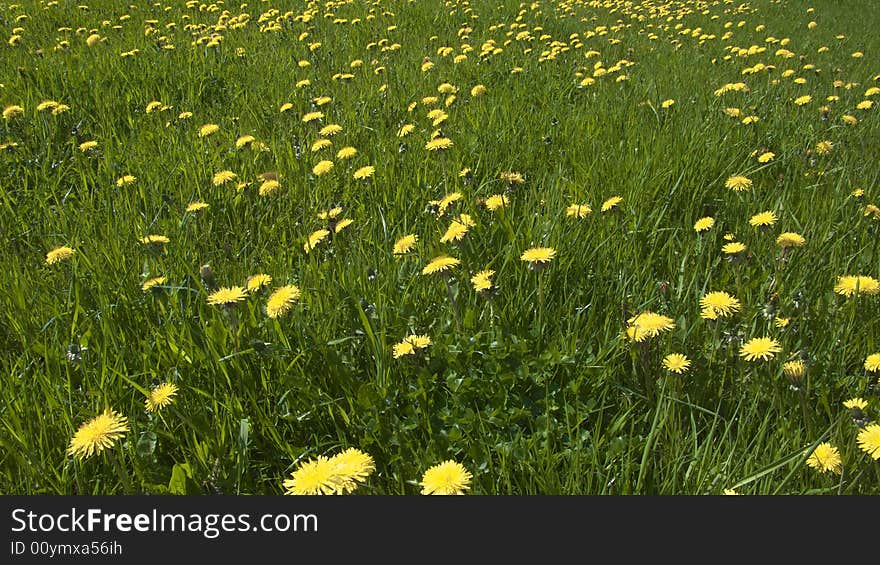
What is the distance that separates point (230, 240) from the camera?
238 cm

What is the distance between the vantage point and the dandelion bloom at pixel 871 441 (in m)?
1.19

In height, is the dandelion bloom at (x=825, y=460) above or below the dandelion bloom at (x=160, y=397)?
below

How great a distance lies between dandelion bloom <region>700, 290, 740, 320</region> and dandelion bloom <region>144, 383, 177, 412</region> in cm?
130

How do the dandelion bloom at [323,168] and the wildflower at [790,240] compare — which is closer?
the wildflower at [790,240]

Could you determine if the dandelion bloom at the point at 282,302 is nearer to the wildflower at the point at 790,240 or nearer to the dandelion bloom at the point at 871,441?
the dandelion bloom at the point at 871,441

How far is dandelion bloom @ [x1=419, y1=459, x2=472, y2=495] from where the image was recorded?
1.14 metres

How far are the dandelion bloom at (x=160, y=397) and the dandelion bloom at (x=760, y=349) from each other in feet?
4.30

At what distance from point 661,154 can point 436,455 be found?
6.21 feet

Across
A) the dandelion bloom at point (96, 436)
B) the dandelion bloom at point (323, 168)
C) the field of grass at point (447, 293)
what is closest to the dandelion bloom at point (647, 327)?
the field of grass at point (447, 293)

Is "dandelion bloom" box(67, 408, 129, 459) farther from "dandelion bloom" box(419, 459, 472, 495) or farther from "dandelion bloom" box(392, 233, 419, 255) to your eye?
"dandelion bloom" box(392, 233, 419, 255)

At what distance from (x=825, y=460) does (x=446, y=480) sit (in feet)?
2.42

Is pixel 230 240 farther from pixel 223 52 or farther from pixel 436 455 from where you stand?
pixel 223 52

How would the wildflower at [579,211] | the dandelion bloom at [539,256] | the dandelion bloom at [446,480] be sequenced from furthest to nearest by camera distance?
the wildflower at [579,211] → the dandelion bloom at [539,256] → the dandelion bloom at [446,480]

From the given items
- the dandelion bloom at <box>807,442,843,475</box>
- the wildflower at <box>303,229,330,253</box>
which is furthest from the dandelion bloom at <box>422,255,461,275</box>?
the dandelion bloom at <box>807,442,843,475</box>
